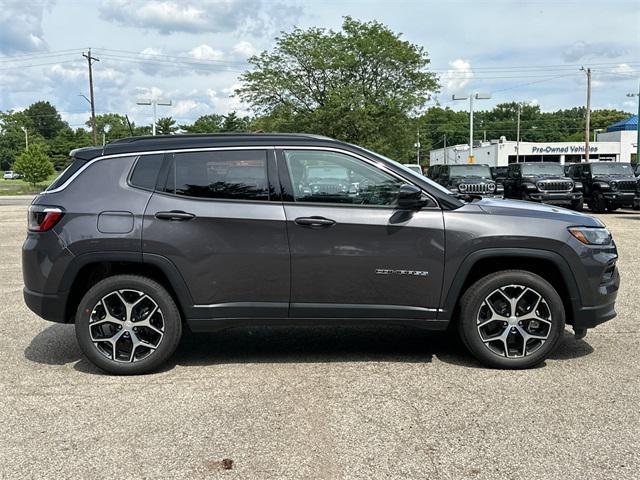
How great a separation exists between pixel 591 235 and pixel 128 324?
12.0ft

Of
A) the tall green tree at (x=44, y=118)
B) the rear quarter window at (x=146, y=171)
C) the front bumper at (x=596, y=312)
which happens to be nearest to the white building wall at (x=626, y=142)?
the front bumper at (x=596, y=312)

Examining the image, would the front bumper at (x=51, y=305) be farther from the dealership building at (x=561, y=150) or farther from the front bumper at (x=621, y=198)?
the dealership building at (x=561, y=150)

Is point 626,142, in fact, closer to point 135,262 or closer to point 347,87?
point 347,87

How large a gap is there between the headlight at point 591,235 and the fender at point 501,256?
234 millimetres

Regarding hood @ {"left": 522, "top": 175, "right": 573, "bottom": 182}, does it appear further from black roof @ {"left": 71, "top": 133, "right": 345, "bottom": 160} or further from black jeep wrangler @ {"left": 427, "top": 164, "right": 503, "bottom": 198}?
black roof @ {"left": 71, "top": 133, "right": 345, "bottom": 160}

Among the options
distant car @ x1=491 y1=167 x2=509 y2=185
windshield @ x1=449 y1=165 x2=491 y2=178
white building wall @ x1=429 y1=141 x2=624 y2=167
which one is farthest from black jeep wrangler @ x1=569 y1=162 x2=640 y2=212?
white building wall @ x1=429 y1=141 x2=624 y2=167

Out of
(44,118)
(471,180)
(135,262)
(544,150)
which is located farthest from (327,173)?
(44,118)

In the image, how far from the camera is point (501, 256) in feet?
15.0

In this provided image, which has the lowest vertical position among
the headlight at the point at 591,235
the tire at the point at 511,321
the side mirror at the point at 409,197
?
the tire at the point at 511,321

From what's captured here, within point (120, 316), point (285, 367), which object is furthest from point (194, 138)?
point (285, 367)

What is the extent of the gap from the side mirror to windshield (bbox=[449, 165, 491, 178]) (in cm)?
1816

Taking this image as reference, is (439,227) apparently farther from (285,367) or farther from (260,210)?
(285,367)

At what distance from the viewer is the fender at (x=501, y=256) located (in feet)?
14.9

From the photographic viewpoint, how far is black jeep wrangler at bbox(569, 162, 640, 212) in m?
20.1
